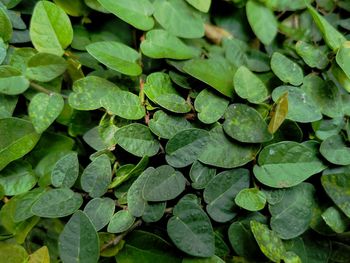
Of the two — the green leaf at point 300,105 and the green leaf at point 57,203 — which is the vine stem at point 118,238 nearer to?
the green leaf at point 57,203

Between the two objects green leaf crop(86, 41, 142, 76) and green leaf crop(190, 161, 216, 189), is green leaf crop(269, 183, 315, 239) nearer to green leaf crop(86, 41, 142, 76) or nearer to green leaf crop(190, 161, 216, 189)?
green leaf crop(190, 161, 216, 189)

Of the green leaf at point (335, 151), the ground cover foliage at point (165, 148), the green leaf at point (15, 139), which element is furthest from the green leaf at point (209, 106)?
the green leaf at point (15, 139)

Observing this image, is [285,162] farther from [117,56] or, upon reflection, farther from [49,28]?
[49,28]

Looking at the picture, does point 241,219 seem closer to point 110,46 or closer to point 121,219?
point 121,219

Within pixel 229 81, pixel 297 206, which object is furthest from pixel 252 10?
pixel 297 206

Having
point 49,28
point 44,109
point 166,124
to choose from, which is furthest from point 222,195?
point 49,28

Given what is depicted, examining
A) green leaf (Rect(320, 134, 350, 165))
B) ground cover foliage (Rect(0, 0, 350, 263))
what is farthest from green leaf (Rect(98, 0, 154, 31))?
green leaf (Rect(320, 134, 350, 165))
